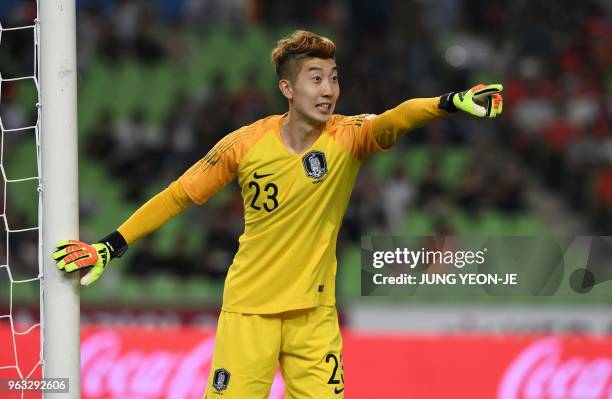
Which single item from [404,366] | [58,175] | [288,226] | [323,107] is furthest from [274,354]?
[404,366]

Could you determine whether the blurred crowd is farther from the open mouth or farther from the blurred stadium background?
the open mouth

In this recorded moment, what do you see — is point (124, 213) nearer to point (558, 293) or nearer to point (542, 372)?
point (542, 372)

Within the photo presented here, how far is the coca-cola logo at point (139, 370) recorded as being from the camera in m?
7.43

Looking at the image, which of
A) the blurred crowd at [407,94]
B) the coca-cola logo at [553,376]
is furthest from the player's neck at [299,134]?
the blurred crowd at [407,94]

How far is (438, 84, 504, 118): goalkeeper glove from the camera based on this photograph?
165 inches

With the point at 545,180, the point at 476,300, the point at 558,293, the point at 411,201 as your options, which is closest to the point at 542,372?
the point at 558,293

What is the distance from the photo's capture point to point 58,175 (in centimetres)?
452

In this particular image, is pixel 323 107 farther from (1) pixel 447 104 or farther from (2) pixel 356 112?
(2) pixel 356 112

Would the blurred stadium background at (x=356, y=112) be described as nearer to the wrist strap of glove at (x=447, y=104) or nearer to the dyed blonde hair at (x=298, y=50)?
the dyed blonde hair at (x=298, y=50)

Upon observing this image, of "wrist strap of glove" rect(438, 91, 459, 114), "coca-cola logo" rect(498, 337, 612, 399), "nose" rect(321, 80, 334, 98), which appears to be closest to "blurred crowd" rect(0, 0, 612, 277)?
"coca-cola logo" rect(498, 337, 612, 399)

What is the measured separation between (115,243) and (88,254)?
189 millimetres

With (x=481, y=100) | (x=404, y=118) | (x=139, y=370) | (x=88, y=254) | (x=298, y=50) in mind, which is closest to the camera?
(x=481, y=100)

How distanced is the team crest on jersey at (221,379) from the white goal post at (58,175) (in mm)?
556

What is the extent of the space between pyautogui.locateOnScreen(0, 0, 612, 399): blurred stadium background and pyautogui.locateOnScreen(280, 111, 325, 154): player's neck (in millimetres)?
3293
